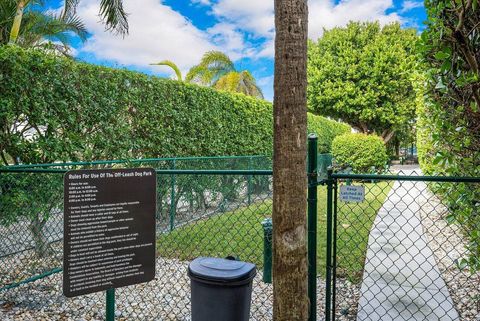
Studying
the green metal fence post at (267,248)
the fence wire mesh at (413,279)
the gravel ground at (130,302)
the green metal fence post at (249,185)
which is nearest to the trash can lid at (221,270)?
the fence wire mesh at (413,279)

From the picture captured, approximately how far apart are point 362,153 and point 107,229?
54.5 feet

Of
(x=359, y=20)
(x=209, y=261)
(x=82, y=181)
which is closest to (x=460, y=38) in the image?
(x=209, y=261)

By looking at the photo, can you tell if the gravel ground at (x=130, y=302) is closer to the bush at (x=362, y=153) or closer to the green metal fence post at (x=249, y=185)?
the green metal fence post at (x=249, y=185)

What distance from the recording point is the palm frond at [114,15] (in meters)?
8.22

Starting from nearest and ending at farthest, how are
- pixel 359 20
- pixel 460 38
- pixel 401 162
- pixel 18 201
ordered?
pixel 460 38 < pixel 18 201 < pixel 359 20 < pixel 401 162

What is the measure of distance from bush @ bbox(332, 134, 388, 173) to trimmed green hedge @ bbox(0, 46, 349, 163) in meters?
9.32

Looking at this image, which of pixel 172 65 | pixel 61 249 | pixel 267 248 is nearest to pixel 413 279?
pixel 267 248

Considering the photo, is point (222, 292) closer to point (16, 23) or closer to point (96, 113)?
point (96, 113)

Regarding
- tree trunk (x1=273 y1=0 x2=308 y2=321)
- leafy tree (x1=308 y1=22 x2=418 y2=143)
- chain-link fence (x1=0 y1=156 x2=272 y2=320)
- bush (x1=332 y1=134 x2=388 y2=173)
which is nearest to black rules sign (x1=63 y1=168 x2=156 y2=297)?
chain-link fence (x1=0 y1=156 x2=272 y2=320)

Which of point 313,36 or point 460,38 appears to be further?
point 313,36

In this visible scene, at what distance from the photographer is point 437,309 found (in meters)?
3.82

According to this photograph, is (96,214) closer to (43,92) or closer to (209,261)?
(209,261)

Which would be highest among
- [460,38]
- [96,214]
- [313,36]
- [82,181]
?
[313,36]

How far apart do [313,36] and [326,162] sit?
60.7 ft
